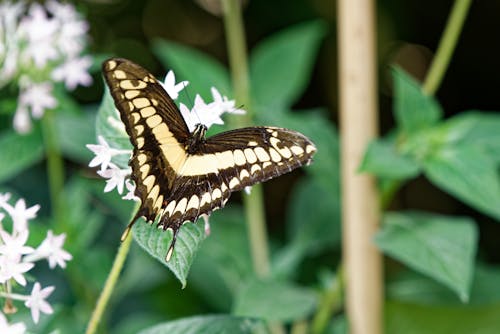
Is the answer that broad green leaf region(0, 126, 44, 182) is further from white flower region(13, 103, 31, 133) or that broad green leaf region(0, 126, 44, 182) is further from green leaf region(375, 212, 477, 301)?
green leaf region(375, 212, 477, 301)

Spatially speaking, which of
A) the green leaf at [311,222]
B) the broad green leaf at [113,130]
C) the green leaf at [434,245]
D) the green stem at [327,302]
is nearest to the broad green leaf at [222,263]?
the green leaf at [311,222]

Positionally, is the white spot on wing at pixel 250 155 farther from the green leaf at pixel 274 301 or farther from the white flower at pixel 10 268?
the green leaf at pixel 274 301

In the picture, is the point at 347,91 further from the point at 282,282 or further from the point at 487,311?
the point at 487,311

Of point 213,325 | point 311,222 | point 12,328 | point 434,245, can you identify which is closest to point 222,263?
point 311,222

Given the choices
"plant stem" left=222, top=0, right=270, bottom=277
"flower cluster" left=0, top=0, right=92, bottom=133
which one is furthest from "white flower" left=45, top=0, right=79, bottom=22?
"plant stem" left=222, top=0, right=270, bottom=277

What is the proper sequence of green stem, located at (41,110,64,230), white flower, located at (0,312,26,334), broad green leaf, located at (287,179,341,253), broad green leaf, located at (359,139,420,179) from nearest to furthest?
1. white flower, located at (0,312,26,334)
2. broad green leaf, located at (359,139,420,179)
3. green stem, located at (41,110,64,230)
4. broad green leaf, located at (287,179,341,253)

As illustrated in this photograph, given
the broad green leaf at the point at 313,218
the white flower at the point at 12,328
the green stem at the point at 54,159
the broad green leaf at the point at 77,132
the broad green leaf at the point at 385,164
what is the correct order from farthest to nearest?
the broad green leaf at the point at 313,218 → the broad green leaf at the point at 77,132 → the green stem at the point at 54,159 → the broad green leaf at the point at 385,164 → the white flower at the point at 12,328
